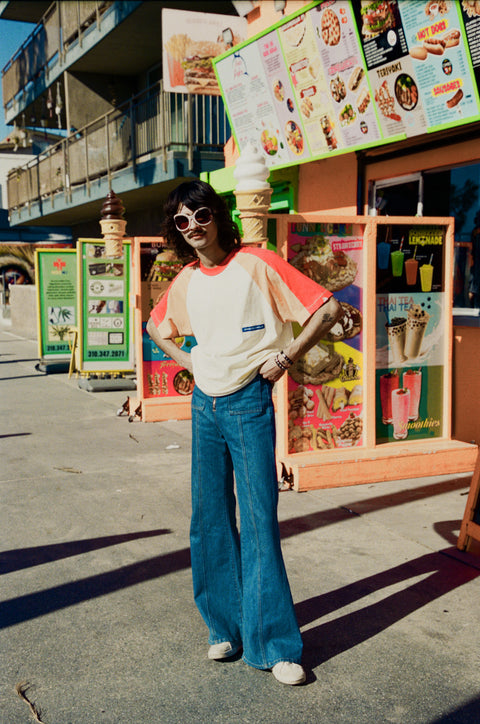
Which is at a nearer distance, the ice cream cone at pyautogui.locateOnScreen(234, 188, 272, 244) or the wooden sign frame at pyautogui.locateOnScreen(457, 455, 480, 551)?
the wooden sign frame at pyautogui.locateOnScreen(457, 455, 480, 551)

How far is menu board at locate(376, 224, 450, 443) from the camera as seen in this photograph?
616cm

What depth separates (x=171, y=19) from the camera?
Answer: 10.3 m

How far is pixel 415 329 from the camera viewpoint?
631cm

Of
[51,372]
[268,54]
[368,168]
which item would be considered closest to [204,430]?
[368,168]

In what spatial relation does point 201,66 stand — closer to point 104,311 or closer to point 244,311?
point 104,311

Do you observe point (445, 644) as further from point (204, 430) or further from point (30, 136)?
point (30, 136)

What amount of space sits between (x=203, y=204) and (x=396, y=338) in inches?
139

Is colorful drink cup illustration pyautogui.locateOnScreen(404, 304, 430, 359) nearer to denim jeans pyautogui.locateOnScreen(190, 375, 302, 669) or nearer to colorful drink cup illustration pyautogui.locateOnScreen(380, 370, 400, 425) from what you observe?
→ colorful drink cup illustration pyautogui.locateOnScreen(380, 370, 400, 425)

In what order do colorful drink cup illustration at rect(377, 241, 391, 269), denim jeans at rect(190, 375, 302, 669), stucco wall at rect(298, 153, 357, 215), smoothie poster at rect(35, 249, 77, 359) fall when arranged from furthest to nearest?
smoothie poster at rect(35, 249, 77, 359)
stucco wall at rect(298, 153, 357, 215)
colorful drink cup illustration at rect(377, 241, 391, 269)
denim jeans at rect(190, 375, 302, 669)

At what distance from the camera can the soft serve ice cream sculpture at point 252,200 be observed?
552 centimetres

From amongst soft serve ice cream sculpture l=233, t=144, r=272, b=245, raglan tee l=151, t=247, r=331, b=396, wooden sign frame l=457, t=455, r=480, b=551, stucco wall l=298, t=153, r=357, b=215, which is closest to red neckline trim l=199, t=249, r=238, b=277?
raglan tee l=151, t=247, r=331, b=396

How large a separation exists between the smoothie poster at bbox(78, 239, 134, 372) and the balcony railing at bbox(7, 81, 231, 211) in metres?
3.20

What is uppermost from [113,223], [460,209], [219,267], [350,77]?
[350,77]

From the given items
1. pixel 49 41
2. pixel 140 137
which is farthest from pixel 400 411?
pixel 49 41
